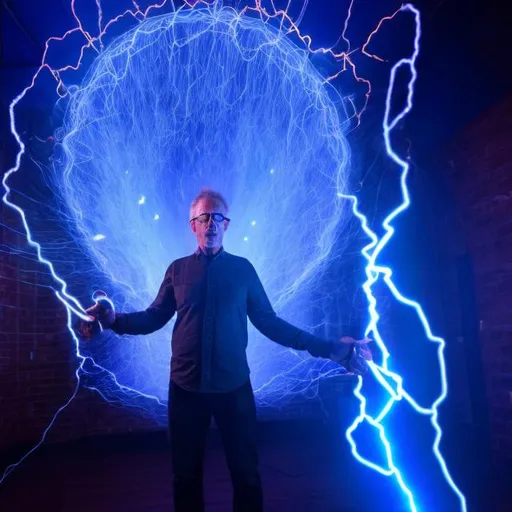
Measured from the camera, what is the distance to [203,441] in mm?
2086

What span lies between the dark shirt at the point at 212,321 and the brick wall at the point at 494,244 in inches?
69.6

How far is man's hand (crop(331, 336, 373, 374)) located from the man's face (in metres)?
0.80

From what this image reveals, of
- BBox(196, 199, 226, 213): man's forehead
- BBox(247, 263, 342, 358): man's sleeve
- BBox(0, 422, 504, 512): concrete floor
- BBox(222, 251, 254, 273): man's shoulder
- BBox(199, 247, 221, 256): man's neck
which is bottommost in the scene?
BBox(0, 422, 504, 512): concrete floor

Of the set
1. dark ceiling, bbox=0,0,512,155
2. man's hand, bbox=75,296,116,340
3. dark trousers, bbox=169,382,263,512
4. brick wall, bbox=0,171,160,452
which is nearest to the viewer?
dark trousers, bbox=169,382,263,512

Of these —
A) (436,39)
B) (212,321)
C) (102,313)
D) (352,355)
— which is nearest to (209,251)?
(212,321)

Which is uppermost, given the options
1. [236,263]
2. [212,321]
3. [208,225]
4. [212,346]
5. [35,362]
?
[208,225]

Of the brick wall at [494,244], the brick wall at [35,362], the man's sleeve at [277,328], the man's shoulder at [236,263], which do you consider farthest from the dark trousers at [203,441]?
the brick wall at [35,362]

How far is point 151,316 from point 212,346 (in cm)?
41

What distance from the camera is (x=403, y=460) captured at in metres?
3.58

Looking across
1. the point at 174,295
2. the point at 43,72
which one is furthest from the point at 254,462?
the point at 43,72

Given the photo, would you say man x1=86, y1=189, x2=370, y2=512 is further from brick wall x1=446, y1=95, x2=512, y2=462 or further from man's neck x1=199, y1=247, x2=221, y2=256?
brick wall x1=446, y1=95, x2=512, y2=462

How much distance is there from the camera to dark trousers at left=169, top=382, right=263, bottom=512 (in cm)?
203

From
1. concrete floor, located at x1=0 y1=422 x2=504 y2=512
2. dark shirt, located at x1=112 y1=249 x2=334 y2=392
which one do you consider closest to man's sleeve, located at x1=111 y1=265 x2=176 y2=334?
dark shirt, located at x1=112 y1=249 x2=334 y2=392

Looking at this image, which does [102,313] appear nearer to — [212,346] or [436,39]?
[212,346]
